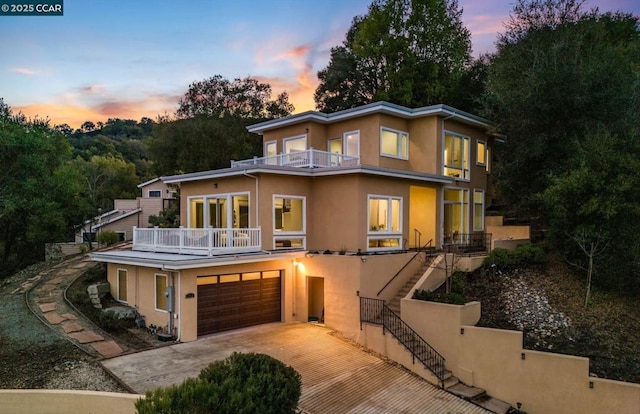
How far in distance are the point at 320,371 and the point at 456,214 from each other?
12834 mm

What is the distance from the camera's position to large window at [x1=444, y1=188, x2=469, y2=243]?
20750 millimetres

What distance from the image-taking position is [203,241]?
550 inches

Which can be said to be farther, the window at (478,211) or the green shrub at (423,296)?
the window at (478,211)

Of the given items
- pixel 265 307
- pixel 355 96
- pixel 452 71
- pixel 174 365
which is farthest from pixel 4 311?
pixel 452 71

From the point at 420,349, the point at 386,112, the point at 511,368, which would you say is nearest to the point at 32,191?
the point at 386,112

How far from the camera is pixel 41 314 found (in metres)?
14.0

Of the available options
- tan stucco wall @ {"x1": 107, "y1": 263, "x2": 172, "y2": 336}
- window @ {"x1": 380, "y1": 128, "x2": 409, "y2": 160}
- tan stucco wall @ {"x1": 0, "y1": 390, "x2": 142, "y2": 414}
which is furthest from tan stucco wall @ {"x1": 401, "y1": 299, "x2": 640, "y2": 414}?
tan stucco wall @ {"x1": 0, "y1": 390, "x2": 142, "y2": 414}

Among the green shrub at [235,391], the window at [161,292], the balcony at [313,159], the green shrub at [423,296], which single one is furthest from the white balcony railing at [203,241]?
the green shrub at [235,391]

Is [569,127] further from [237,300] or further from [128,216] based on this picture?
[128,216]

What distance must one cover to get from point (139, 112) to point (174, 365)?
23730 mm

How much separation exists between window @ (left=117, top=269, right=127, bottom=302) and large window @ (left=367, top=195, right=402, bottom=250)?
32.3 feet

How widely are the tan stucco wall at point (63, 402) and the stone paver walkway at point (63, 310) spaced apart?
8.47 feet

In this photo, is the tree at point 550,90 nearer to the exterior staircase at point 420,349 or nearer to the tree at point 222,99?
the exterior staircase at point 420,349

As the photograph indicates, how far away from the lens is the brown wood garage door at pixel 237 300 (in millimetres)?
13586
